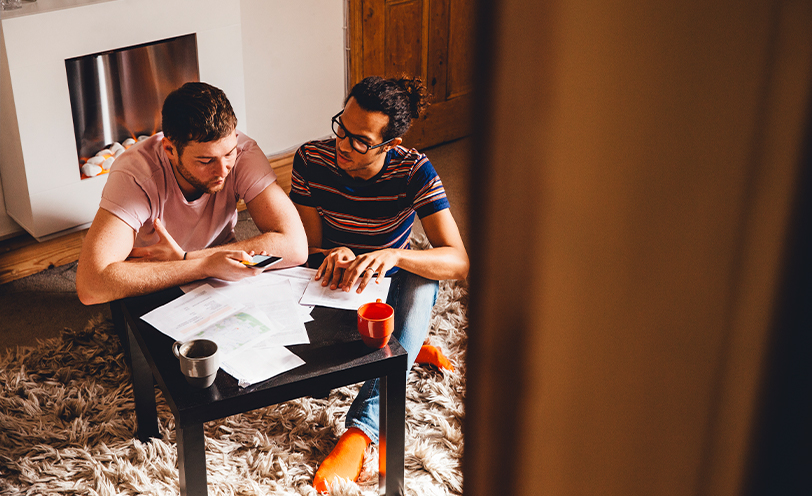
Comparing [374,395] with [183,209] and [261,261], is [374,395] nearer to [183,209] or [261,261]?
[261,261]

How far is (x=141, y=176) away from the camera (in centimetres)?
184

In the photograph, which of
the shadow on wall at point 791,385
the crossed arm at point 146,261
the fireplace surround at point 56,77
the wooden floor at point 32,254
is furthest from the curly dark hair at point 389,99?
the shadow on wall at point 791,385

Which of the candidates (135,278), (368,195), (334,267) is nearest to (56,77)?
(135,278)

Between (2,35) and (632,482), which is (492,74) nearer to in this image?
(632,482)

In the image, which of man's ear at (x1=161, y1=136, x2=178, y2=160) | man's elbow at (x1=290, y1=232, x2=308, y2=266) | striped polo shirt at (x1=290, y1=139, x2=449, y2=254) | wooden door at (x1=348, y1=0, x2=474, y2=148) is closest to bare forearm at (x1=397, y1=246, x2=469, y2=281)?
striped polo shirt at (x1=290, y1=139, x2=449, y2=254)

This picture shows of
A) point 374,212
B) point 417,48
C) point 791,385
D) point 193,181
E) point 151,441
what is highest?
point 791,385

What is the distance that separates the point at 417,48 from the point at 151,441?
2663 mm

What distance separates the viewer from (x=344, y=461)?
1.81 m

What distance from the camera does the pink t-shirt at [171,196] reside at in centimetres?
181

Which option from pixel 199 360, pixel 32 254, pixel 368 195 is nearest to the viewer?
pixel 199 360

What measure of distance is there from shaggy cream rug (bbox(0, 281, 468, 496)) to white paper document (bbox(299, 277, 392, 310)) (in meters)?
0.35

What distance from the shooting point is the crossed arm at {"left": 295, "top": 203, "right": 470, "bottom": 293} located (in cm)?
179

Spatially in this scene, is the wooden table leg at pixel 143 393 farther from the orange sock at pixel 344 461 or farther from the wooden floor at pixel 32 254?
the wooden floor at pixel 32 254

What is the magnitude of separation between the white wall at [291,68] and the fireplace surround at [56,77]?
0.35 m
